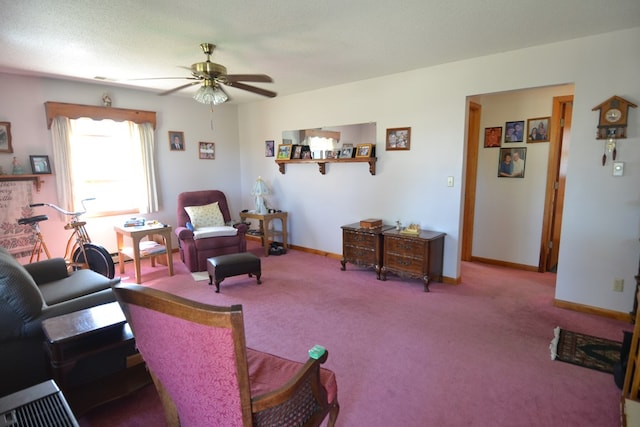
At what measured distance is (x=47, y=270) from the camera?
2.81 meters

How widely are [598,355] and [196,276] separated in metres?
4.00

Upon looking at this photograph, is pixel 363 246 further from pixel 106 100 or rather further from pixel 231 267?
pixel 106 100

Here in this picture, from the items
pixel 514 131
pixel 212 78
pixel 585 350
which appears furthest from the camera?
pixel 514 131

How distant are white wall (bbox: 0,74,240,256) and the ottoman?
6.52 ft

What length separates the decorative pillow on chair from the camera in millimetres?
4762

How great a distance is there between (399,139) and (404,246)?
1313mm

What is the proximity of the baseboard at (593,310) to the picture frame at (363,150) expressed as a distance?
8.32 feet

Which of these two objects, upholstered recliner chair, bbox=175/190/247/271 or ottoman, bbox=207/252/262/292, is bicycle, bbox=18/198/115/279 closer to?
upholstered recliner chair, bbox=175/190/247/271

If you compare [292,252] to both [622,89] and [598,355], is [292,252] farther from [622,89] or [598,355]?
[622,89]

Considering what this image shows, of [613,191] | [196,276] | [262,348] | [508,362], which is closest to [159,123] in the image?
[196,276]

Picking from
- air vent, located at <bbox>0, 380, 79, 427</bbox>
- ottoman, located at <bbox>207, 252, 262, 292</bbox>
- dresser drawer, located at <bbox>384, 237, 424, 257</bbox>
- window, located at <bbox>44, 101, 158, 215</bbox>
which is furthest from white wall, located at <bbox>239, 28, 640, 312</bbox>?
air vent, located at <bbox>0, 380, 79, 427</bbox>

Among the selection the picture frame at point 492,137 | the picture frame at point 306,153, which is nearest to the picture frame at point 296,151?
the picture frame at point 306,153

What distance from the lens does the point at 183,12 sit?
7.64 ft

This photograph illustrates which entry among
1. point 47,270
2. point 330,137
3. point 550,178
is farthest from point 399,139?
point 47,270
